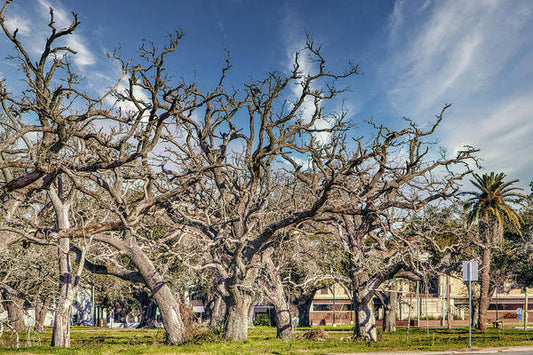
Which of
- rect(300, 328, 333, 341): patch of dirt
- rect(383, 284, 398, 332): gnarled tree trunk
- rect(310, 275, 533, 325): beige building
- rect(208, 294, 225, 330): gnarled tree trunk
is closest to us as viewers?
rect(208, 294, 225, 330): gnarled tree trunk

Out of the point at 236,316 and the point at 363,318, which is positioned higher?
the point at 236,316

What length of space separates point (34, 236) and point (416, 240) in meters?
15.2

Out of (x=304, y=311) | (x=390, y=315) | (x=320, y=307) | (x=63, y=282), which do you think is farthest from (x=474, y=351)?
(x=320, y=307)

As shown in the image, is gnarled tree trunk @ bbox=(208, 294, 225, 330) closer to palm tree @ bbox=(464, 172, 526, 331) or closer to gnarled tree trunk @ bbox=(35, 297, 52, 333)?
gnarled tree trunk @ bbox=(35, 297, 52, 333)

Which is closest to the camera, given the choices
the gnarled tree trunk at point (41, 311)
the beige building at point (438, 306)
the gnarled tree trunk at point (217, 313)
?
the gnarled tree trunk at point (41, 311)

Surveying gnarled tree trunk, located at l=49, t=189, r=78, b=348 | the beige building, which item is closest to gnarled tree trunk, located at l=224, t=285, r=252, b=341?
gnarled tree trunk, located at l=49, t=189, r=78, b=348

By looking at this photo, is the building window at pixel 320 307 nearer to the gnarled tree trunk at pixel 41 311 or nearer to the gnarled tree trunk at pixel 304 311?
the gnarled tree trunk at pixel 304 311

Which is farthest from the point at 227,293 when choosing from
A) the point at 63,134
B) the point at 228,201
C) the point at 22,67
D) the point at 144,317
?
the point at 144,317

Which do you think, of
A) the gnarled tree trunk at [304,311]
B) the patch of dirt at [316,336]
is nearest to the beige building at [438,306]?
the gnarled tree trunk at [304,311]

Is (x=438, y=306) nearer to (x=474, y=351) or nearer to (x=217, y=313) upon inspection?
(x=217, y=313)

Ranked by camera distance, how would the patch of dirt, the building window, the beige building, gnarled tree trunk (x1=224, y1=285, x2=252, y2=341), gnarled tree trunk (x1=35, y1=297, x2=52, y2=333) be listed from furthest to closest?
1. the building window
2. the beige building
3. the patch of dirt
4. gnarled tree trunk (x1=224, y1=285, x2=252, y2=341)
5. gnarled tree trunk (x1=35, y1=297, x2=52, y2=333)

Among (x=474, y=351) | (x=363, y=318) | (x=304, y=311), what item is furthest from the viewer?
(x=304, y=311)

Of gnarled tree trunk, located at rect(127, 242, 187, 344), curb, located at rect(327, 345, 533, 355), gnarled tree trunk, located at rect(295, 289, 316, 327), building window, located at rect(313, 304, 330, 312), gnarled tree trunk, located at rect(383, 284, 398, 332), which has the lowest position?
building window, located at rect(313, 304, 330, 312)

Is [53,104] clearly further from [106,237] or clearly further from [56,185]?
[56,185]
